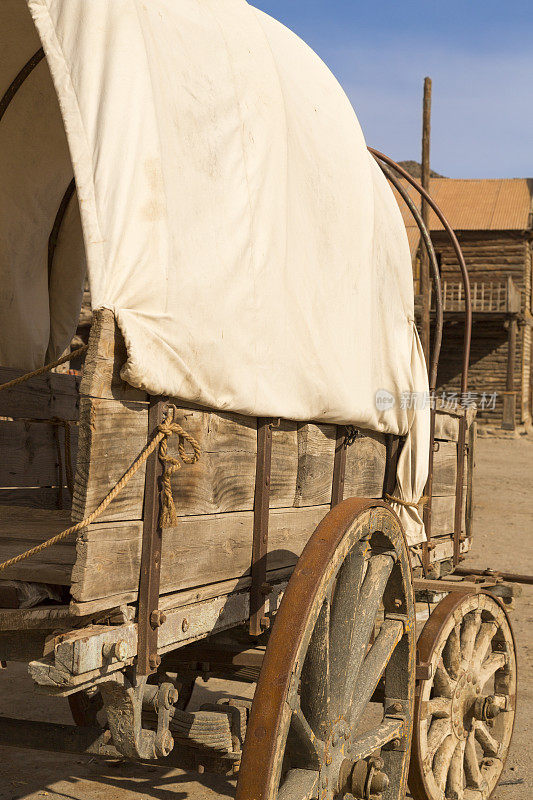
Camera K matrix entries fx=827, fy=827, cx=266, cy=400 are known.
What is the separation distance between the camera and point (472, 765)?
3.45m

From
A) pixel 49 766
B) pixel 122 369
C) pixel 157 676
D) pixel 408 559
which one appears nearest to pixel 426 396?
pixel 408 559

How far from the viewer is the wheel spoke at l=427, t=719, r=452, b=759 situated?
10.3 feet

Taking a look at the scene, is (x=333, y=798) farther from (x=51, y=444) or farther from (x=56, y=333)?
(x=56, y=333)

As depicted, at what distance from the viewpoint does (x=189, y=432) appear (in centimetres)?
202

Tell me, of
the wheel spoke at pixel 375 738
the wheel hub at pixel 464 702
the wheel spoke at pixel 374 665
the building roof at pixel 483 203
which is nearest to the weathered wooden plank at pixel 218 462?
the wheel spoke at pixel 374 665

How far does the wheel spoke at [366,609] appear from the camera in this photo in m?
2.41

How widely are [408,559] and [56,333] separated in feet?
6.17

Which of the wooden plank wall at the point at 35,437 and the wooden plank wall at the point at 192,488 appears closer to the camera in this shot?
the wooden plank wall at the point at 192,488

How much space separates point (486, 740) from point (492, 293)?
19.9 m

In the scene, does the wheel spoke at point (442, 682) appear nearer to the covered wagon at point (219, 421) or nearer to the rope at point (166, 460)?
the covered wagon at point (219, 421)

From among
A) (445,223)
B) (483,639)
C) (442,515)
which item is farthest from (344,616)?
(445,223)

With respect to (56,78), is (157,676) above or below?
below

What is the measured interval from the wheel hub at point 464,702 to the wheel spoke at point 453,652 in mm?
41

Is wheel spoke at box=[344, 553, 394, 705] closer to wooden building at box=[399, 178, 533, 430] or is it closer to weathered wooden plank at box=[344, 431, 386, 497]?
weathered wooden plank at box=[344, 431, 386, 497]
